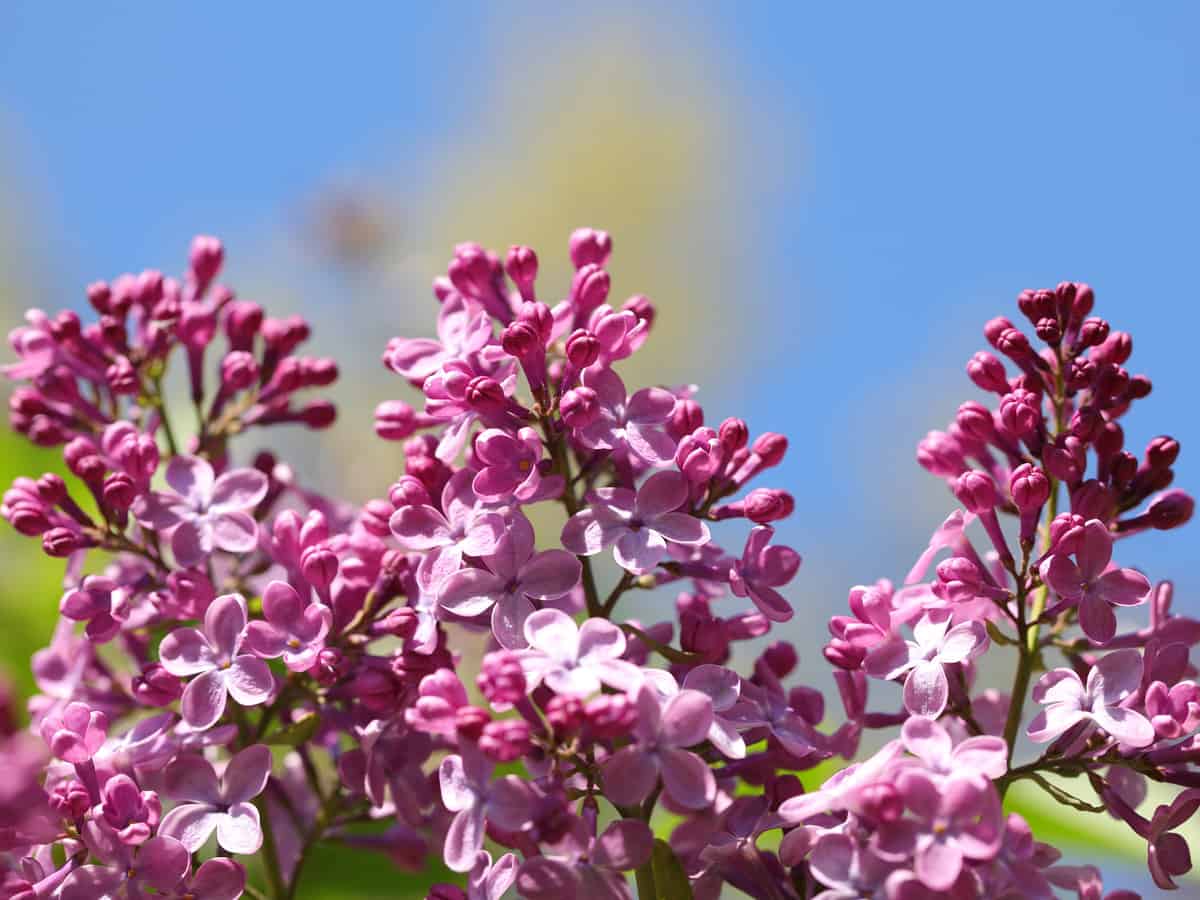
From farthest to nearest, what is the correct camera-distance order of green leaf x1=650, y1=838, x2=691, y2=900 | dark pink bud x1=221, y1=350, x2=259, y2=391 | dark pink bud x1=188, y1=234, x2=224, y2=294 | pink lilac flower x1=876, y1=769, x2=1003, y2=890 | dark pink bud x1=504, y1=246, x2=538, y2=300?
dark pink bud x1=188, y1=234, x2=224, y2=294
dark pink bud x1=221, y1=350, x2=259, y2=391
dark pink bud x1=504, y1=246, x2=538, y2=300
green leaf x1=650, y1=838, x2=691, y2=900
pink lilac flower x1=876, y1=769, x2=1003, y2=890

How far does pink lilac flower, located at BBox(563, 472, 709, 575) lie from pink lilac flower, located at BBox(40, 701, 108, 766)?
340 mm

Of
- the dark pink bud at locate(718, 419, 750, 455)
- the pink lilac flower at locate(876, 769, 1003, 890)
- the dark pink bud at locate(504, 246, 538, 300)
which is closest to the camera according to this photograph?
the pink lilac flower at locate(876, 769, 1003, 890)

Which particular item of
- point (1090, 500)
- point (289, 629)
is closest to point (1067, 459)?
point (1090, 500)

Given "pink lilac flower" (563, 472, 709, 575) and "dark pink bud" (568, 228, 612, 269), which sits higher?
"dark pink bud" (568, 228, 612, 269)

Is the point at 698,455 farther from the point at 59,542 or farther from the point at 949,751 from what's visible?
the point at 59,542

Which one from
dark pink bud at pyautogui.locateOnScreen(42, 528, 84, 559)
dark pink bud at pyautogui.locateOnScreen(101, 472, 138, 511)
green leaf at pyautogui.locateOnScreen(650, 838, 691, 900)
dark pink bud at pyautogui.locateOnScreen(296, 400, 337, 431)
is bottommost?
dark pink bud at pyautogui.locateOnScreen(42, 528, 84, 559)

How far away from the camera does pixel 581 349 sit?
1003 millimetres

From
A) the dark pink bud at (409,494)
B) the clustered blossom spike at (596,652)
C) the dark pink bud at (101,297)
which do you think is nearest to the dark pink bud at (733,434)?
the clustered blossom spike at (596,652)

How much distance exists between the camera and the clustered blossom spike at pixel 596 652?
864 mm

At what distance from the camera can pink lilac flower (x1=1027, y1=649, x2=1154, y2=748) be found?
0.93m

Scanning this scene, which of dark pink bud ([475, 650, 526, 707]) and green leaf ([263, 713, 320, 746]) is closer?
dark pink bud ([475, 650, 526, 707])

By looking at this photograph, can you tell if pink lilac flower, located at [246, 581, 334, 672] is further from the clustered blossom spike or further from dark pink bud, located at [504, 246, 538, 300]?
dark pink bud, located at [504, 246, 538, 300]

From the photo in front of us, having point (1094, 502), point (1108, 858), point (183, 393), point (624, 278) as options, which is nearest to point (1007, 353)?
point (1094, 502)

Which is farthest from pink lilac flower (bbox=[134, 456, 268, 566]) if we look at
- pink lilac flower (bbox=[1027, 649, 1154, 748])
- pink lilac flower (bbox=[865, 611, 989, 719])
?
pink lilac flower (bbox=[1027, 649, 1154, 748])
